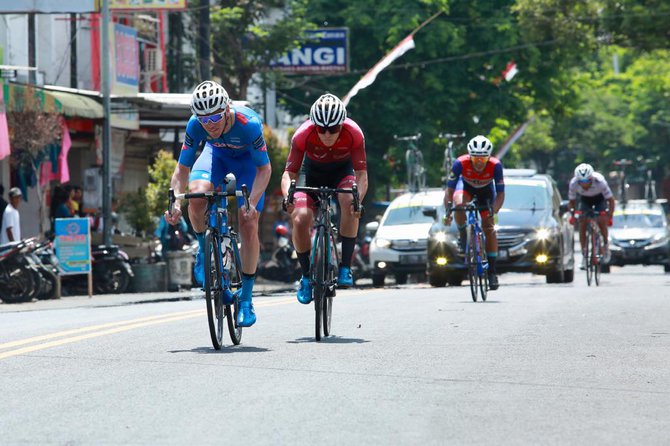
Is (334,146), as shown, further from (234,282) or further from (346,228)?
(234,282)

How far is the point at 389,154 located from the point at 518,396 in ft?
126

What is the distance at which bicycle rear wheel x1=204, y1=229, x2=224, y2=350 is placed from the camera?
10359 millimetres

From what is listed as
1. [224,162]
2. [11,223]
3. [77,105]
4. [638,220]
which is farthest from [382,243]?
[224,162]

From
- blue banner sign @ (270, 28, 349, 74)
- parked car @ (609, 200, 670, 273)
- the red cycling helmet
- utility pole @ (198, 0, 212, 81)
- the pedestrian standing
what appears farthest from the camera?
blue banner sign @ (270, 28, 349, 74)

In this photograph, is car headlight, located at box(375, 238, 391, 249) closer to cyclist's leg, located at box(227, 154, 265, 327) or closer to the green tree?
the green tree

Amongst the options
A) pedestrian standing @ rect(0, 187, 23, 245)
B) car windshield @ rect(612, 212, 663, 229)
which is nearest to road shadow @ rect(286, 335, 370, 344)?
pedestrian standing @ rect(0, 187, 23, 245)

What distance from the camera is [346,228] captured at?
40.3 ft

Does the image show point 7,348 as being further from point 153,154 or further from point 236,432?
point 153,154

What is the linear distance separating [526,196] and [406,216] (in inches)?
187

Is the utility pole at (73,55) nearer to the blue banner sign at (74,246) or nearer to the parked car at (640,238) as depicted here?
the blue banner sign at (74,246)

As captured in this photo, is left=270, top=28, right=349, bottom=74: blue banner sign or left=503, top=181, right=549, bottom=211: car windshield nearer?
left=503, top=181, right=549, bottom=211: car windshield

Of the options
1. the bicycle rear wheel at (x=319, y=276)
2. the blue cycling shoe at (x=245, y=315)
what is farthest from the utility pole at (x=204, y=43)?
the blue cycling shoe at (x=245, y=315)

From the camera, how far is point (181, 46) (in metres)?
42.6

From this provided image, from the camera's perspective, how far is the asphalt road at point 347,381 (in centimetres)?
707
